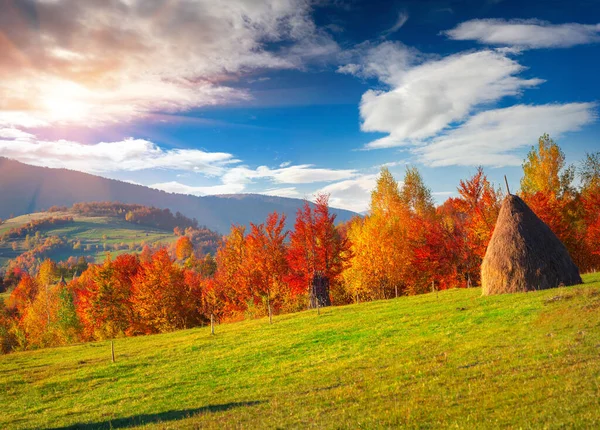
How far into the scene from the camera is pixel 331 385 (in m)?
16.8

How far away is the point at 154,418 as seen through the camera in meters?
16.4

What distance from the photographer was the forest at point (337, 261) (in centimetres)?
5781

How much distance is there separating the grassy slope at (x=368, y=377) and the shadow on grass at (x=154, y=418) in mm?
108

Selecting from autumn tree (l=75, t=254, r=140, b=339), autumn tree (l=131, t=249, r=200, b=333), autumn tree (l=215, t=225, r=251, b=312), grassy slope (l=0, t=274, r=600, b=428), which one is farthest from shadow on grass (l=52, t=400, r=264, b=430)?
autumn tree (l=75, t=254, r=140, b=339)

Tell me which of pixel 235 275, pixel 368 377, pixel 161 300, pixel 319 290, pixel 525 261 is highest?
pixel 525 261

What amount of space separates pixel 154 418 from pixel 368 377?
9.69 meters

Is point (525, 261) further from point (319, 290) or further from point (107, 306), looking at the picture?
point (107, 306)

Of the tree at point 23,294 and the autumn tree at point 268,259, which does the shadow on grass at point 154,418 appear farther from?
the tree at point 23,294

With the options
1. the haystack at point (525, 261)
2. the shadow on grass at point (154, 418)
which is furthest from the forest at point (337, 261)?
the shadow on grass at point (154, 418)

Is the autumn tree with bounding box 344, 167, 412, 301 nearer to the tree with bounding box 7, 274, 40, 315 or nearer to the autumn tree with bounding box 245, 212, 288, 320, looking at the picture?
the autumn tree with bounding box 245, 212, 288, 320

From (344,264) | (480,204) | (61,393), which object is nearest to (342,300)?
(344,264)

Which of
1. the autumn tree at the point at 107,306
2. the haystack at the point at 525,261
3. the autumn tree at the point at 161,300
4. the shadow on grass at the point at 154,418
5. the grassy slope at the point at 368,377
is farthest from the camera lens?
the autumn tree at the point at 107,306

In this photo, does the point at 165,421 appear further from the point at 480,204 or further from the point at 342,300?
the point at 342,300

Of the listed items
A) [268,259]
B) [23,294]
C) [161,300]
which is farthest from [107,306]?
[23,294]
